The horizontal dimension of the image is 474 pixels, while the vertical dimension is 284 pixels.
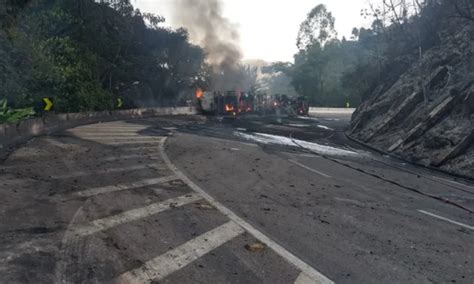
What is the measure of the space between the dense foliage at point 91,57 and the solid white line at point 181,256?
13272 millimetres

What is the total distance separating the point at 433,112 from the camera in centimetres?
1762

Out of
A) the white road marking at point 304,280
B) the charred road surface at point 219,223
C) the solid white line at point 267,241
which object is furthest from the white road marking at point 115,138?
the white road marking at point 304,280

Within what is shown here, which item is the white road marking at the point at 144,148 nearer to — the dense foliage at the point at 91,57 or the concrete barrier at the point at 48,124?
the concrete barrier at the point at 48,124

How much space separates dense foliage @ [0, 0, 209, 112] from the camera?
20.6 m

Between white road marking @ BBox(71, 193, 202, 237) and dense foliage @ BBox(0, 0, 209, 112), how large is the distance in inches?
461

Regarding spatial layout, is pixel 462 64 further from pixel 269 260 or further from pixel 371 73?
pixel 371 73

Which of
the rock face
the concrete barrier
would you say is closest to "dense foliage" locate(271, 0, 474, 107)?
the rock face

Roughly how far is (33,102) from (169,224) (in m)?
19.4

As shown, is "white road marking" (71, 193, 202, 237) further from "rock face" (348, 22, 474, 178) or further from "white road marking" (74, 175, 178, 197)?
"rock face" (348, 22, 474, 178)

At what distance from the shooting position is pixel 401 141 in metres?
17.8

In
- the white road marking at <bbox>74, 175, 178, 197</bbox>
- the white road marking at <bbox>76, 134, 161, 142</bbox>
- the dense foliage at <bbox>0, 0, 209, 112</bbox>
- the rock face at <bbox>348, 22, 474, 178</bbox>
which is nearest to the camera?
the white road marking at <bbox>74, 175, 178, 197</bbox>

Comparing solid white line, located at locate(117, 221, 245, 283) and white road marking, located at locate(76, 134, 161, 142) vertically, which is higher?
solid white line, located at locate(117, 221, 245, 283)

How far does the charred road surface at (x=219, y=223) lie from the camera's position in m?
4.22

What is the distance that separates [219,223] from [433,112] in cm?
1492
